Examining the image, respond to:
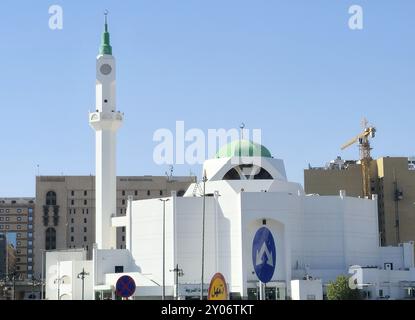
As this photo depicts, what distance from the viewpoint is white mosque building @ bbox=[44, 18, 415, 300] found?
82.2 meters

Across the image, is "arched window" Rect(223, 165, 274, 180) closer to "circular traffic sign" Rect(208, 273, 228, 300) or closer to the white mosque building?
the white mosque building

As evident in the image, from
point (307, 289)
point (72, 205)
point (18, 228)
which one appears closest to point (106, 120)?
point (307, 289)

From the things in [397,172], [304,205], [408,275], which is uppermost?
[397,172]

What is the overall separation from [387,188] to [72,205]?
5331 cm

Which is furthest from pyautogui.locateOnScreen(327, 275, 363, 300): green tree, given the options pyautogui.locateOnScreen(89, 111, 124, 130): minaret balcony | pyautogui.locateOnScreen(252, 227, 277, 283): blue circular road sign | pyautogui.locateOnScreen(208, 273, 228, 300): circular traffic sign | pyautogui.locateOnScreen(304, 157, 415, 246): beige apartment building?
pyautogui.locateOnScreen(208, 273, 228, 300): circular traffic sign

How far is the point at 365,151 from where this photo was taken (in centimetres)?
13612

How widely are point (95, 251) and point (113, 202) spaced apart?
633cm

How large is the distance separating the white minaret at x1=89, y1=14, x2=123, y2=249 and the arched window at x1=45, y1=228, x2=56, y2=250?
51988 mm

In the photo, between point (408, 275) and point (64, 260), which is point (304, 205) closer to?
point (408, 275)

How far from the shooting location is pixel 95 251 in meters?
86.1

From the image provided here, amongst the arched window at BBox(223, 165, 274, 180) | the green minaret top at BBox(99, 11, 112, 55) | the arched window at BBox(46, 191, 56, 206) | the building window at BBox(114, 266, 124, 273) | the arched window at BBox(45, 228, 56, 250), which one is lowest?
the building window at BBox(114, 266, 124, 273)

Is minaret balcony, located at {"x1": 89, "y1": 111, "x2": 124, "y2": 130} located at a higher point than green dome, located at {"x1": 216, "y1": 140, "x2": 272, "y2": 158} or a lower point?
higher
